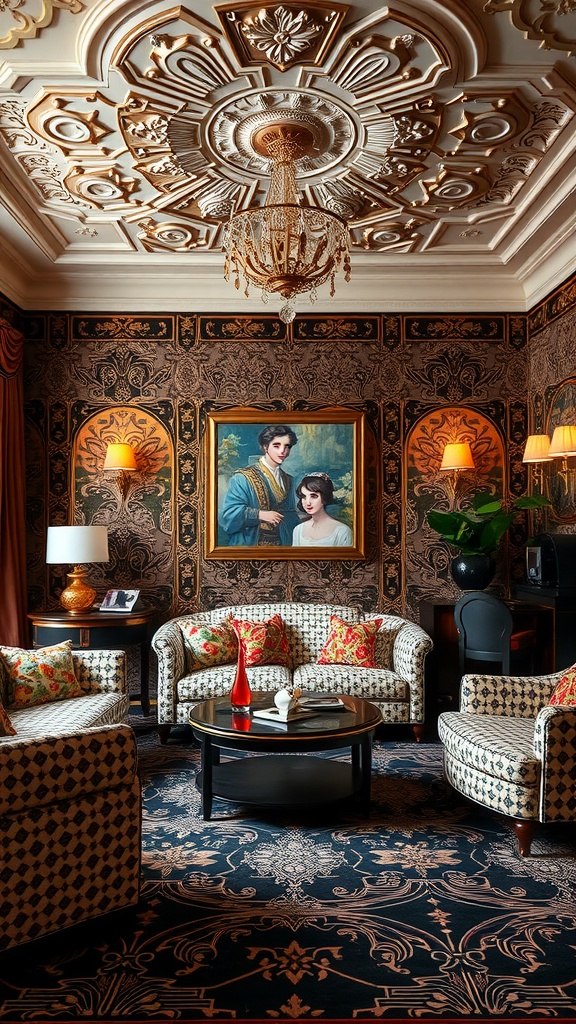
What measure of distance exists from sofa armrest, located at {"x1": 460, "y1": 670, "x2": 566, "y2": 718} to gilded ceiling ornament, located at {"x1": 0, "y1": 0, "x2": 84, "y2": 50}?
Answer: 3.57 meters

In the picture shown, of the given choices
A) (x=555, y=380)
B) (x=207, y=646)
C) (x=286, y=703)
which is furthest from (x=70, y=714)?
(x=555, y=380)

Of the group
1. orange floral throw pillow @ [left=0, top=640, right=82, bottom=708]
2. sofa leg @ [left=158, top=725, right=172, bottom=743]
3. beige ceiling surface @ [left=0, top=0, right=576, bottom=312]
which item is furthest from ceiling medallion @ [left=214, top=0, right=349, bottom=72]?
sofa leg @ [left=158, top=725, right=172, bottom=743]

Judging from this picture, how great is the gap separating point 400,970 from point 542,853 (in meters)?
1.23

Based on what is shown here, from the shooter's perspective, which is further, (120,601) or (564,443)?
(120,601)

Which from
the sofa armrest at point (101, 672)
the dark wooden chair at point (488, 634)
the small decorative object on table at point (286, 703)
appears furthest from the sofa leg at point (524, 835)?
the sofa armrest at point (101, 672)

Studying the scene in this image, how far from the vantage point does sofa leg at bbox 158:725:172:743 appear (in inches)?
207

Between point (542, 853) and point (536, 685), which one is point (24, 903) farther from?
point (536, 685)

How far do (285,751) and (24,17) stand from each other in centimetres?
329

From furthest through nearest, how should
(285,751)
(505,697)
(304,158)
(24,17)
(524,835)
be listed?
(304,158) → (505,697) → (285,751) → (524,835) → (24,17)

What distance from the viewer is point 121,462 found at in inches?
235

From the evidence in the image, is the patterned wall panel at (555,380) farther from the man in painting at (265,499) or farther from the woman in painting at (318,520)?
the man in painting at (265,499)

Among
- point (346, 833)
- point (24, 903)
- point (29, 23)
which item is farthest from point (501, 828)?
point (29, 23)

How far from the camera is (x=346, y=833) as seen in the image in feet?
12.0

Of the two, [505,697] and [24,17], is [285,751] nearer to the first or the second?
[505,697]
